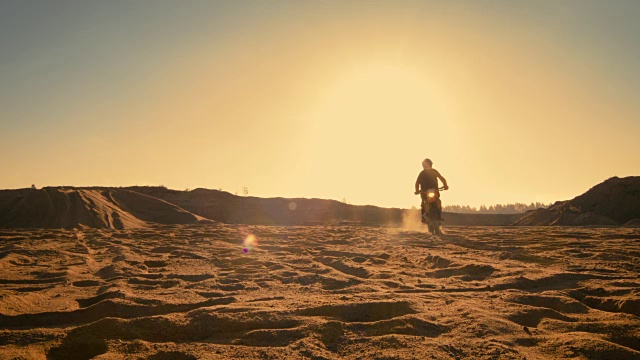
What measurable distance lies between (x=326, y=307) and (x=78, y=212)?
37.1ft

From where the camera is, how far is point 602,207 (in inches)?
584

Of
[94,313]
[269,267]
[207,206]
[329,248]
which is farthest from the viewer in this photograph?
[207,206]

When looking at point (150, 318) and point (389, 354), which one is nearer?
point (389, 354)

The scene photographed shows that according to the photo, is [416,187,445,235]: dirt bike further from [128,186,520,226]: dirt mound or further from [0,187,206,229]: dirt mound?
[128,186,520,226]: dirt mound

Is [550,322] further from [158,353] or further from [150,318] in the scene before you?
[150,318]

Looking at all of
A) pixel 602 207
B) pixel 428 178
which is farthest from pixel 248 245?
pixel 602 207

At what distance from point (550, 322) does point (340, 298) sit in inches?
54.3

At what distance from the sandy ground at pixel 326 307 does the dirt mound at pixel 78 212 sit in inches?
258

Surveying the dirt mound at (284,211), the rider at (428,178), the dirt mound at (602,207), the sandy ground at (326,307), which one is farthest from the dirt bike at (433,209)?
the dirt mound at (284,211)

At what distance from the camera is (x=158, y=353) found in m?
2.01

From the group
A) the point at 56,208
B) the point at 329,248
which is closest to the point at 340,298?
the point at 329,248

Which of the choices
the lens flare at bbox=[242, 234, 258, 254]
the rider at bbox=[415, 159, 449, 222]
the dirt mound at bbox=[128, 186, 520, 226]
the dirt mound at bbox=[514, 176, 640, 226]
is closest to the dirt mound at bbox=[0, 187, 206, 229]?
the dirt mound at bbox=[128, 186, 520, 226]

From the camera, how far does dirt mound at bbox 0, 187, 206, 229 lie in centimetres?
1113

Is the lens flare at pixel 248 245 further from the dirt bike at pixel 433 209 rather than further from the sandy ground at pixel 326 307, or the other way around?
the dirt bike at pixel 433 209
